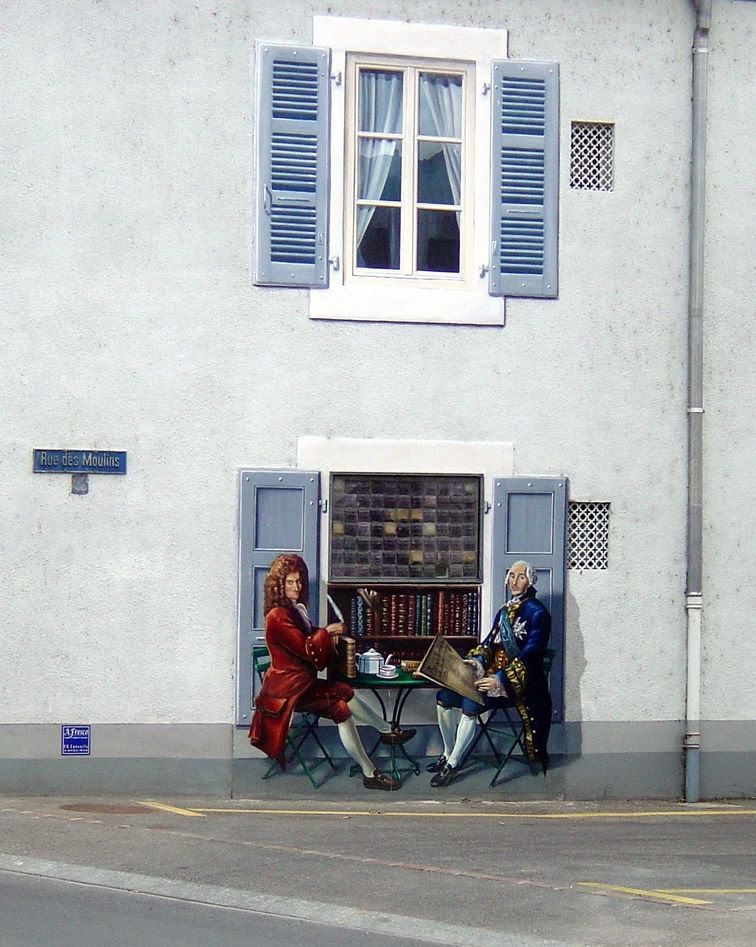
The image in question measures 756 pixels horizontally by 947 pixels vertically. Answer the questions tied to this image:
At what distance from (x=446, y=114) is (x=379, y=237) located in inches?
41.4

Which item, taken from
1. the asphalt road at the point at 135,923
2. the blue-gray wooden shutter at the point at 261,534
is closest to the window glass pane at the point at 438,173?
the blue-gray wooden shutter at the point at 261,534

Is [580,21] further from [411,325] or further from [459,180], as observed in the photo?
[411,325]

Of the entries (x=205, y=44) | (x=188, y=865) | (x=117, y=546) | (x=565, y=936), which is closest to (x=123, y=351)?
(x=117, y=546)

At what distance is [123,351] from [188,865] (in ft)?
13.3

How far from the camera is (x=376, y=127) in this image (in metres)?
12.8

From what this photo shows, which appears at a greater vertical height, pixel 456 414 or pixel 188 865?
pixel 456 414

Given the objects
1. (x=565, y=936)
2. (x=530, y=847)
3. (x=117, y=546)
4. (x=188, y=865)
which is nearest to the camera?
(x=565, y=936)

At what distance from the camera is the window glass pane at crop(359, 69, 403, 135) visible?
12828 millimetres

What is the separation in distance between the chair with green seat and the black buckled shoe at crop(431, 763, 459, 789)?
80cm

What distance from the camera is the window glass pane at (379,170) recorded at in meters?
12.9

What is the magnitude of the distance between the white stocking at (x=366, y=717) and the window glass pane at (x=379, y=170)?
12.1 ft

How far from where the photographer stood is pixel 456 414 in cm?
1279

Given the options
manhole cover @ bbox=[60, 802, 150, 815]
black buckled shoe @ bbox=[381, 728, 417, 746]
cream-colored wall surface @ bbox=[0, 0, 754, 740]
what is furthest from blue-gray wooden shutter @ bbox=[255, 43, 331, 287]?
manhole cover @ bbox=[60, 802, 150, 815]

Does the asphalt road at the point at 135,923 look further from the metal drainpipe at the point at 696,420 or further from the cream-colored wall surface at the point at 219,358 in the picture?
the metal drainpipe at the point at 696,420
